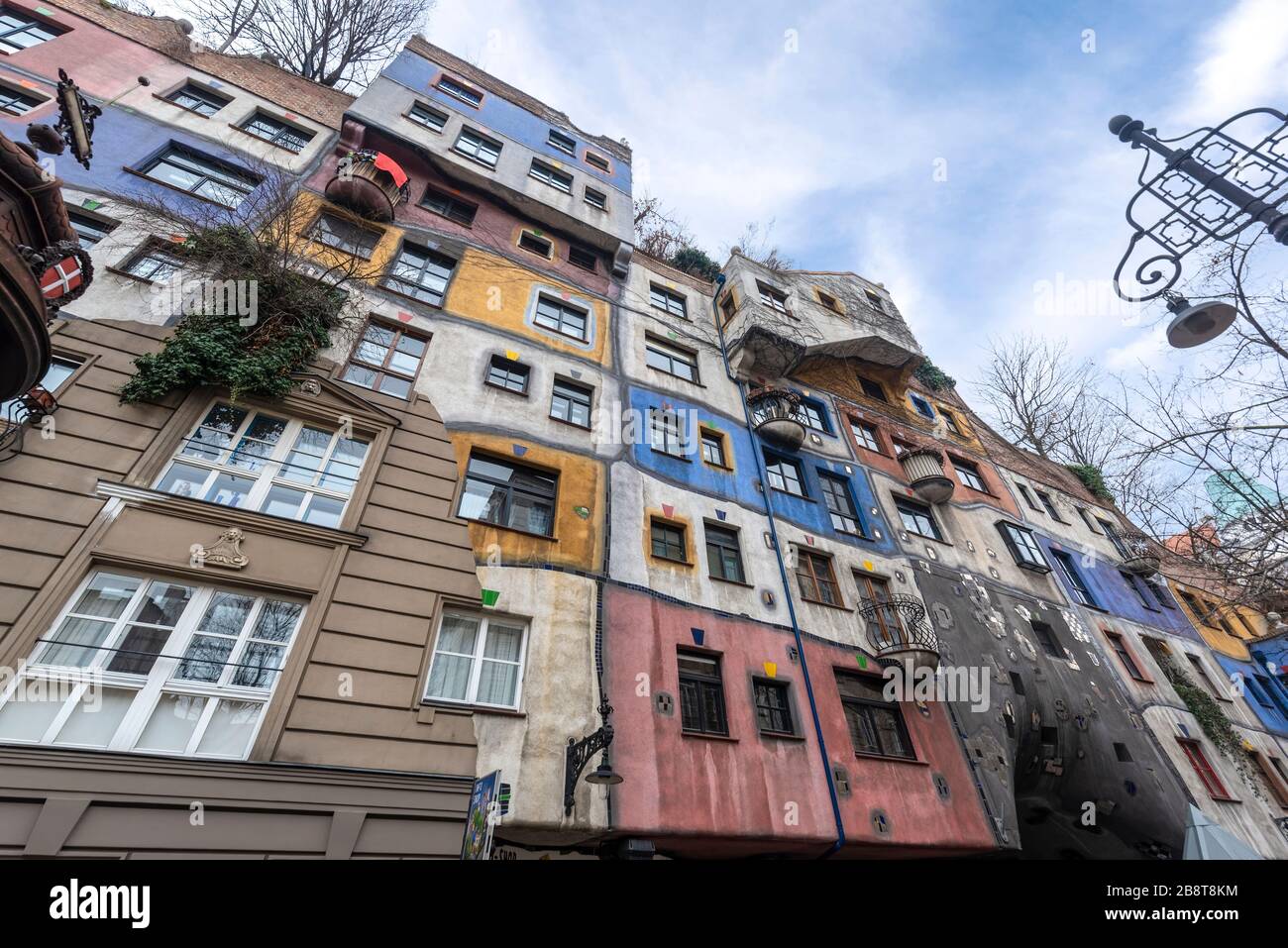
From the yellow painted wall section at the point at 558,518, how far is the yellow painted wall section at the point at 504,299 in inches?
156

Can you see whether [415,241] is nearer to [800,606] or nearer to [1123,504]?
[800,606]

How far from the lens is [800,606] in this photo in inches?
504

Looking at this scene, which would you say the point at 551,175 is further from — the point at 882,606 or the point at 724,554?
the point at 882,606

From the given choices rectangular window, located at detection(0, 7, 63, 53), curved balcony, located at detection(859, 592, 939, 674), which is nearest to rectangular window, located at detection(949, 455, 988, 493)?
curved balcony, located at detection(859, 592, 939, 674)

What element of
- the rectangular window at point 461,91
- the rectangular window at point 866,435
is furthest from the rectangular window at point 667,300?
the rectangular window at point 461,91

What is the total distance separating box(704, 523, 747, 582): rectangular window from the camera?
41.3ft

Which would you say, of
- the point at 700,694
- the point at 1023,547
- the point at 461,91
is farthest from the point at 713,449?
the point at 461,91

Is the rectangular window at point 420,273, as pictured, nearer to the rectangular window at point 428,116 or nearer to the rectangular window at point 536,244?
the rectangular window at point 536,244

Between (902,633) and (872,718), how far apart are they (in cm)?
247

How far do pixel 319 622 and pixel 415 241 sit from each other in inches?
438

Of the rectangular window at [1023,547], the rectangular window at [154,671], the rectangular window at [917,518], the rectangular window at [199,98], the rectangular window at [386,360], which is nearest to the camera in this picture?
the rectangular window at [154,671]

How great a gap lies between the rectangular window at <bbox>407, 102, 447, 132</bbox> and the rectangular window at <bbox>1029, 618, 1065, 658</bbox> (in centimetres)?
2525

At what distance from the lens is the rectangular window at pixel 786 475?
15.9 meters
